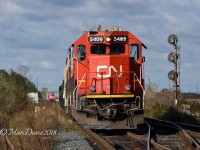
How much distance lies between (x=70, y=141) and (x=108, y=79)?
10.0ft

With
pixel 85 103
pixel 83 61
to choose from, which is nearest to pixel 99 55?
pixel 83 61

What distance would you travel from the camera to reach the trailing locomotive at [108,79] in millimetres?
15617

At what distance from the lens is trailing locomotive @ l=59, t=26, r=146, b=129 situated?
1562 centimetres

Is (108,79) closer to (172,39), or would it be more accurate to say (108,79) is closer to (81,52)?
(81,52)

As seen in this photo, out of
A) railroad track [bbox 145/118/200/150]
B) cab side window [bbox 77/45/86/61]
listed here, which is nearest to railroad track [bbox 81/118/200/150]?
railroad track [bbox 145/118/200/150]

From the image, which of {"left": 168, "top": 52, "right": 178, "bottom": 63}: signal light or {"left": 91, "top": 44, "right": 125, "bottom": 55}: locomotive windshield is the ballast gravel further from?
{"left": 168, "top": 52, "right": 178, "bottom": 63}: signal light

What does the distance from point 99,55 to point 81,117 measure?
8.05ft

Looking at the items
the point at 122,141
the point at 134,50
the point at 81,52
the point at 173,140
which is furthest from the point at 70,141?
the point at 134,50

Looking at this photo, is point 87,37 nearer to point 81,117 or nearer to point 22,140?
point 81,117

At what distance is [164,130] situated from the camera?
1822 centimetres

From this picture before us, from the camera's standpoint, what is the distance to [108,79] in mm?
15852

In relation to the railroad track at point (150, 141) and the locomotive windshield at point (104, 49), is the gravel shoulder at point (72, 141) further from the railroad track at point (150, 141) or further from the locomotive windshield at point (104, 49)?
the locomotive windshield at point (104, 49)

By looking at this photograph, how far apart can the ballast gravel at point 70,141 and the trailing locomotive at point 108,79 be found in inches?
29.8

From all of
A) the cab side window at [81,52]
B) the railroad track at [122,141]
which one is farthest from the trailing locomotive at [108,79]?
the railroad track at [122,141]
